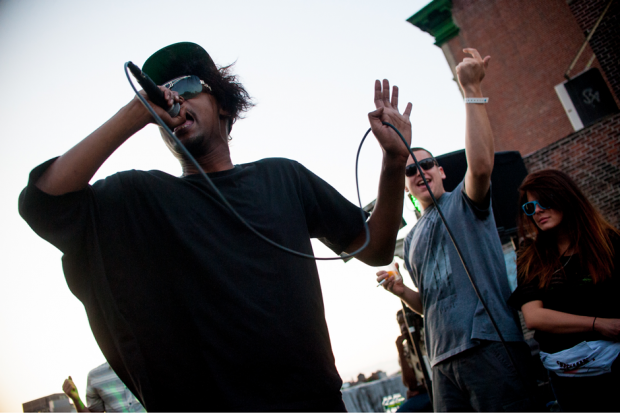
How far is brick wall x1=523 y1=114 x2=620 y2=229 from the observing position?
9727mm

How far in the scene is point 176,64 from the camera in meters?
1.95

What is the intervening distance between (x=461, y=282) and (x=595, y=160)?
9.68m

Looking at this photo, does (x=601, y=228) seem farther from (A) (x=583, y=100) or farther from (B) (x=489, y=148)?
(A) (x=583, y=100)

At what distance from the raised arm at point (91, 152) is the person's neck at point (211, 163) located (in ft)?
1.20

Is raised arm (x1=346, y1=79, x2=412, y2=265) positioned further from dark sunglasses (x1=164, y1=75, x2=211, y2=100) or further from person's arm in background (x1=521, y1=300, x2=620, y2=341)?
person's arm in background (x1=521, y1=300, x2=620, y2=341)

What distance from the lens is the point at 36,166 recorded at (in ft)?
3.87

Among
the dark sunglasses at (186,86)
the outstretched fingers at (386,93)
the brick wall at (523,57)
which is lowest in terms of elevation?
the outstretched fingers at (386,93)

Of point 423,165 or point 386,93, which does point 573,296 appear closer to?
point 423,165

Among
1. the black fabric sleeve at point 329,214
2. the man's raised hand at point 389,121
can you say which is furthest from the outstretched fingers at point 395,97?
the black fabric sleeve at point 329,214

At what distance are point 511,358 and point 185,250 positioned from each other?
1763 millimetres

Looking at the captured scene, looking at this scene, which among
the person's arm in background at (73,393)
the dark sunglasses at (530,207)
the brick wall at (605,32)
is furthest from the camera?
the brick wall at (605,32)

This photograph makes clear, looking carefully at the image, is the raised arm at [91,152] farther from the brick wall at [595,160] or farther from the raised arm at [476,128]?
the brick wall at [595,160]

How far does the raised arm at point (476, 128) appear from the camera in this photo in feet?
7.97

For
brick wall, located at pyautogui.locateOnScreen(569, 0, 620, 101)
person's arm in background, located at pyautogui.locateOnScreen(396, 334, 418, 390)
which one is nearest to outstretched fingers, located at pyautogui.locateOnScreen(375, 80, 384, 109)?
person's arm in background, located at pyautogui.locateOnScreen(396, 334, 418, 390)
